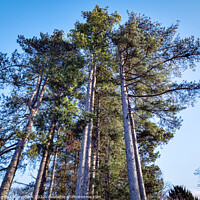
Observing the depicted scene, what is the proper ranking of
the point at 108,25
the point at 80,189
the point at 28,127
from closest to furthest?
the point at 80,189 → the point at 28,127 → the point at 108,25

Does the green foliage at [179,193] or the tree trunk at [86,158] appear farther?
the green foliage at [179,193]

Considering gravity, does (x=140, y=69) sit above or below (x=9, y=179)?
above

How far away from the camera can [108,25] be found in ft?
35.8

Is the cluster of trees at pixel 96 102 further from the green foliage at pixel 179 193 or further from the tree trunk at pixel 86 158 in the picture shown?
the green foliage at pixel 179 193

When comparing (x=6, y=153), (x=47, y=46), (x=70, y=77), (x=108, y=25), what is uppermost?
(x=108, y=25)

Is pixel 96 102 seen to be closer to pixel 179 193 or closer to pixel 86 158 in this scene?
pixel 86 158

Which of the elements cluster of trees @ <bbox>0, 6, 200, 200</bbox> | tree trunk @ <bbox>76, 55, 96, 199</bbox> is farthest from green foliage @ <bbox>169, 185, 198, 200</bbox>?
tree trunk @ <bbox>76, 55, 96, 199</bbox>

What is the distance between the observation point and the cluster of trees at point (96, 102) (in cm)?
670

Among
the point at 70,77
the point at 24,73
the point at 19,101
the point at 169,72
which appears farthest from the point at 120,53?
the point at 19,101

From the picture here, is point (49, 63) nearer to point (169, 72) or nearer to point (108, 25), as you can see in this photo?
point (108, 25)

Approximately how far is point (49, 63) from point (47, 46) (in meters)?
2.55

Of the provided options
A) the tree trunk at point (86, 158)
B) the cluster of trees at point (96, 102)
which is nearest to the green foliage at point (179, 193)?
the cluster of trees at point (96, 102)

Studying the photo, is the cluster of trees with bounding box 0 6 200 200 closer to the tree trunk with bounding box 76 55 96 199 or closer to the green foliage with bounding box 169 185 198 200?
the tree trunk with bounding box 76 55 96 199

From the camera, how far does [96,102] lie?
1291 centimetres
